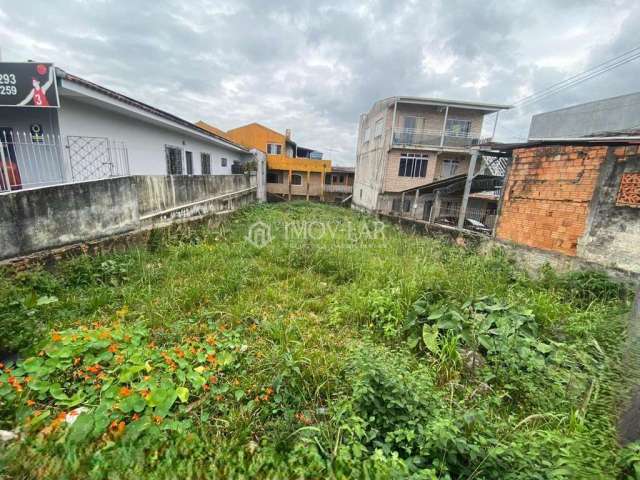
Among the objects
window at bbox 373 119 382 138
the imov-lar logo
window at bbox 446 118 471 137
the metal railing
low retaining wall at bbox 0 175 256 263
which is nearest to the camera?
low retaining wall at bbox 0 175 256 263

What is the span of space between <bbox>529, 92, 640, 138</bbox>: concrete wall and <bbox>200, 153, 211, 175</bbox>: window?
17.4 meters

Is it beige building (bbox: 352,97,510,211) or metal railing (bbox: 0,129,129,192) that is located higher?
beige building (bbox: 352,97,510,211)

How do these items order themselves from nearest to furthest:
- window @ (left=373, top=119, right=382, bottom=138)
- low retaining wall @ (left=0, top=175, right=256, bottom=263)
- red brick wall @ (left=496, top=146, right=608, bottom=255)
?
low retaining wall @ (left=0, top=175, right=256, bottom=263)
red brick wall @ (left=496, top=146, right=608, bottom=255)
window @ (left=373, top=119, right=382, bottom=138)

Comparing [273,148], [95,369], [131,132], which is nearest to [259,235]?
[131,132]

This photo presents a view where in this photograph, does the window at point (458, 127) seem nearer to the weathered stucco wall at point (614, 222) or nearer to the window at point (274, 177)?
the window at point (274, 177)

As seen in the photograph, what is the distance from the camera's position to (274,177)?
22.2 m

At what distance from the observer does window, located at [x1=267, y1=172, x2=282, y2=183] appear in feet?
72.4

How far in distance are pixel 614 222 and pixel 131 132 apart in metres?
10.2

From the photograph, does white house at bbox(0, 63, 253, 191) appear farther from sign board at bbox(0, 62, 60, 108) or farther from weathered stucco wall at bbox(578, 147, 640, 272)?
weathered stucco wall at bbox(578, 147, 640, 272)

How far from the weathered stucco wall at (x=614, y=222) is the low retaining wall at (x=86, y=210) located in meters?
7.78

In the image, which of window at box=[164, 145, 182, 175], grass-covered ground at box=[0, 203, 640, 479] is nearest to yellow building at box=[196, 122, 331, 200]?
window at box=[164, 145, 182, 175]

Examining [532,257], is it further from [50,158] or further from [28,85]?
[50,158]

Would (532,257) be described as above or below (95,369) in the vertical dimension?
above

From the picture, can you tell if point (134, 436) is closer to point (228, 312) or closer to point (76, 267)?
point (228, 312)
